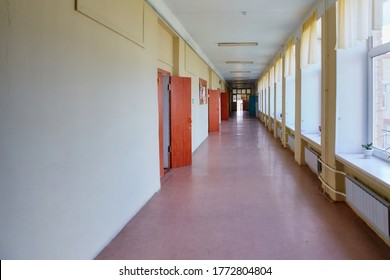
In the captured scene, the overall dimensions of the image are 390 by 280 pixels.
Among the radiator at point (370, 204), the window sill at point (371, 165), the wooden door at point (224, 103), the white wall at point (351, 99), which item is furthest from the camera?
the wooden door at point (224, 103)

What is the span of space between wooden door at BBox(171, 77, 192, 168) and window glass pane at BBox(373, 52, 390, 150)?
4088 mm

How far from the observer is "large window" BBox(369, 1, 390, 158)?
412cm

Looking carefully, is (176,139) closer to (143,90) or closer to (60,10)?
(143,90)

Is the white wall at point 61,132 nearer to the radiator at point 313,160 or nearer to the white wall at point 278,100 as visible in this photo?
the radiator at point 313,160

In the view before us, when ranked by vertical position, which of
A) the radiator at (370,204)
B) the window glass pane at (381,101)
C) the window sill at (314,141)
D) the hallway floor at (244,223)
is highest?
the window glass pane at (381,101)

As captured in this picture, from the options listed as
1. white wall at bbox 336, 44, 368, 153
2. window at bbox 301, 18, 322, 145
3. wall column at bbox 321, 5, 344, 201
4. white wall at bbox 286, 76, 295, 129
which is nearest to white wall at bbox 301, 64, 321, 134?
window at bbox 301, 18, 322, 145

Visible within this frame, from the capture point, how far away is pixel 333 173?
16.1 ft

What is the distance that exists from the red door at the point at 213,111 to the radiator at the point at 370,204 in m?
11.4

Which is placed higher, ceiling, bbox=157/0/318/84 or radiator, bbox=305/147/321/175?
ceiling, bbox=157/0/318/84

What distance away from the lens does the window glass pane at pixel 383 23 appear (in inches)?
130

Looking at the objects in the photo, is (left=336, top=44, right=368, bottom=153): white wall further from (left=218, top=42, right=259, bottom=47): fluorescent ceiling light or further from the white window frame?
(left=218, top=42, right=259, bottom=47): fluorescent ceiling light

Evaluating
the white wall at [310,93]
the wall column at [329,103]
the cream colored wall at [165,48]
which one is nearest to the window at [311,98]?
the white wall at [310,93]

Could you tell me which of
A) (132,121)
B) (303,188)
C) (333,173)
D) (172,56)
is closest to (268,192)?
(303,188)

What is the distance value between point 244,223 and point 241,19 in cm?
469
